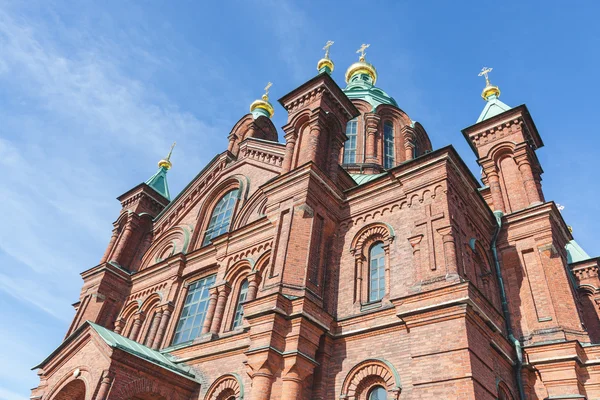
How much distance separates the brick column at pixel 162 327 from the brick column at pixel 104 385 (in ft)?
14.1

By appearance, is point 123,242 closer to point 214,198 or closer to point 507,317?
point 214,198

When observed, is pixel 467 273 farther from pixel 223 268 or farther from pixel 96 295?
pixel 96 295

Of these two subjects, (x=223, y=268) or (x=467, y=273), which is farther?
(x=223, y=268)

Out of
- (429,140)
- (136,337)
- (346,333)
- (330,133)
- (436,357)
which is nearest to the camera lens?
(436,357)

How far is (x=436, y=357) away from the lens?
Answer: 8.54 meters

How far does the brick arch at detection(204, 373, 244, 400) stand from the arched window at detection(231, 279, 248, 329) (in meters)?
1.77

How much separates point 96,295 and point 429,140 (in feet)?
54.1

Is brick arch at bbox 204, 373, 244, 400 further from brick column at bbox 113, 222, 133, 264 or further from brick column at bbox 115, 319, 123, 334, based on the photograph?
brick column at bbox 113, 222, 133, 264

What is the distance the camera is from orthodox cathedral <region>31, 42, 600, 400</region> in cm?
932

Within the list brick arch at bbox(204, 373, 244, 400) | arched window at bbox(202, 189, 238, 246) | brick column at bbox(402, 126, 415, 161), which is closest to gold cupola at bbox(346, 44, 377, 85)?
brick column at bbox(402, 126, 415, 161)

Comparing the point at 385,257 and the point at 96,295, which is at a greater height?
the point at 96,295

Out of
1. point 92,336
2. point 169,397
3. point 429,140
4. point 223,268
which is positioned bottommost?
point 169,397

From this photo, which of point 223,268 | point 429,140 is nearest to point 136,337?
point 223,268

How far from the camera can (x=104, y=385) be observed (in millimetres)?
10023
